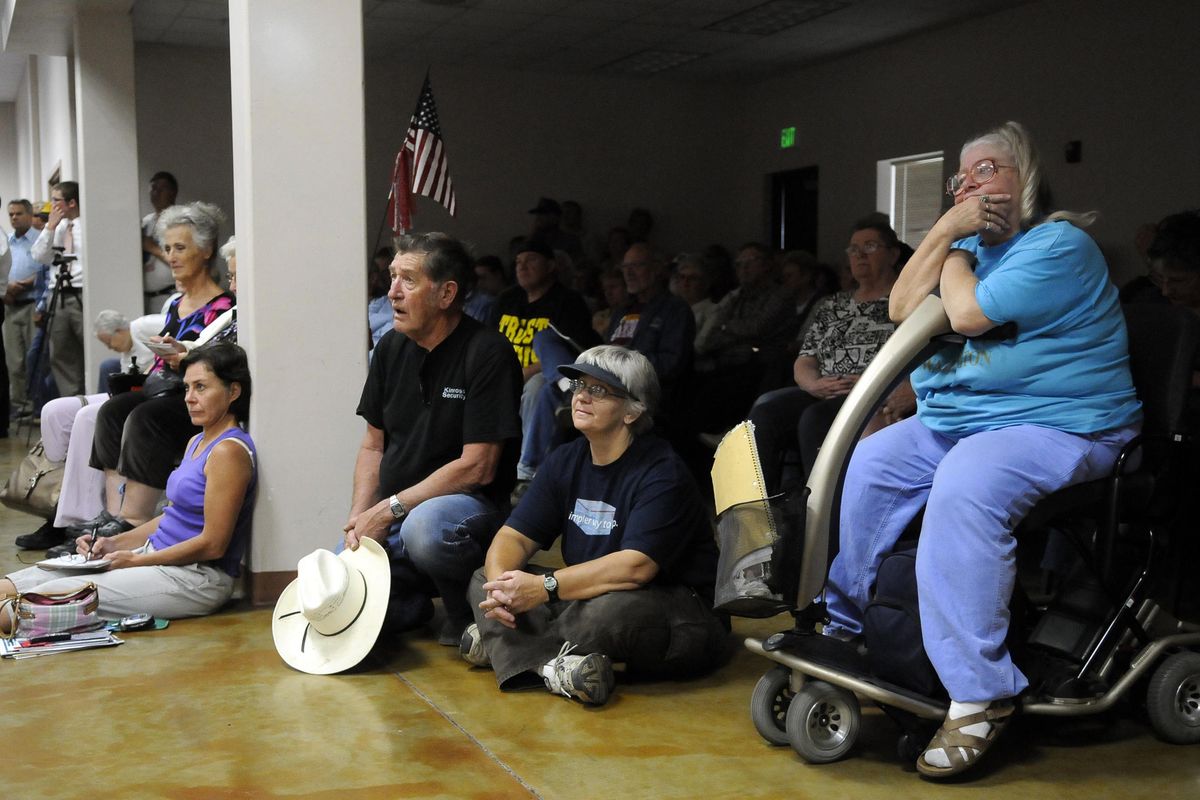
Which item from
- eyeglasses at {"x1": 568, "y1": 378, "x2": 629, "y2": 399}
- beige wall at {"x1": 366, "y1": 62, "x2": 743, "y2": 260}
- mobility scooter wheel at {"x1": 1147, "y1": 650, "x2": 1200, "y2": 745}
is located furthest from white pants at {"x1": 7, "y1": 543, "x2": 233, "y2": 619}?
beige wall at {"x1": 366, "y1": 62, "x2": 743, "y2": 260}

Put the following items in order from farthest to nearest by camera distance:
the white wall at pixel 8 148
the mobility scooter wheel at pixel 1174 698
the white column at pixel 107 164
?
the white wall at pixel 8 148, the white column at pixel 107 164, the mobility scooter wheel at pixel 1174 698

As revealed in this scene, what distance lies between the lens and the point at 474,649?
3.40m

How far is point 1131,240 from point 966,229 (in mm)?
6253

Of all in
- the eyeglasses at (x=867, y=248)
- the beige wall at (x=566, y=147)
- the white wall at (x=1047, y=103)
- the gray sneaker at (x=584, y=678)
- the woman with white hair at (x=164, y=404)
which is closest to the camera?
the gray sneaker at (x=584, y=678)

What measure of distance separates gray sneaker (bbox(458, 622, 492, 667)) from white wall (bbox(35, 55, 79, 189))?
673 centimetres

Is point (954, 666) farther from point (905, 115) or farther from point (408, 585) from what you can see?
point (905, 115)

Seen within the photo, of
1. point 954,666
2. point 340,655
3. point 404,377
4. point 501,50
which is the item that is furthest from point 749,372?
point 501,50

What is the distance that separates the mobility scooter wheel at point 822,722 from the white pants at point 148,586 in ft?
6.86

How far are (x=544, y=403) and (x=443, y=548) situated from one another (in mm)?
2605

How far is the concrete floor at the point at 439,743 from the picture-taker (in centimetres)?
253

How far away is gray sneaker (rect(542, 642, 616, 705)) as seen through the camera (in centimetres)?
303

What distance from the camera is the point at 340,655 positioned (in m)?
3.39

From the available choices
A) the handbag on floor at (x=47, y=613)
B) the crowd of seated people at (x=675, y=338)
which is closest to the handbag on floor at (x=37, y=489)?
the handbag on floor at (x=47, y=613)

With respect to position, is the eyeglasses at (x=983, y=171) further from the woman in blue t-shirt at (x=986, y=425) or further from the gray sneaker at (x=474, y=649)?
the gray sneaker at (x=474, y=649)
